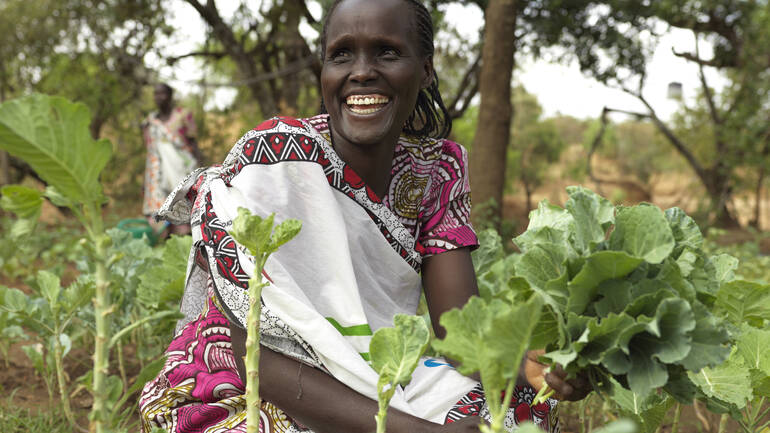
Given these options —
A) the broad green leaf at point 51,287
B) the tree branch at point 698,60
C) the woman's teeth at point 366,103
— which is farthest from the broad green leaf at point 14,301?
the tree branch at point 698,60

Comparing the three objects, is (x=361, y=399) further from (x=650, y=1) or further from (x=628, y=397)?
(x=650, y=1)

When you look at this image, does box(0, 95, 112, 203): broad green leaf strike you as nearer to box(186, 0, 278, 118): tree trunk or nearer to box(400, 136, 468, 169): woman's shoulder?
box(400, 136, 468, 169): woman's shoulder

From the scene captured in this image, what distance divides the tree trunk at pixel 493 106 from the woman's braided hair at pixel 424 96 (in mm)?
2885

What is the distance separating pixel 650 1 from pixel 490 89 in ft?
14.1

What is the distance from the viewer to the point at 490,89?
4.96 m

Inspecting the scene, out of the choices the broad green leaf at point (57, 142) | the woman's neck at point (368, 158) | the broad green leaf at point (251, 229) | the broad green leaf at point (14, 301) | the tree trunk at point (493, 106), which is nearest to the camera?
the broad green leaf at point (57, 142)

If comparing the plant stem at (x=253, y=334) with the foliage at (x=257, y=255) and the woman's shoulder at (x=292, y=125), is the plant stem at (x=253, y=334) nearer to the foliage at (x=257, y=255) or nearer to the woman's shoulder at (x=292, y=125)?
the foliage at (x=257, y=255)

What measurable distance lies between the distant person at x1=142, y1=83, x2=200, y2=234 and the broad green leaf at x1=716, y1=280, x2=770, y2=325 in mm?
5532

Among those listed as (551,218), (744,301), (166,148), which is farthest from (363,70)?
(166,148)

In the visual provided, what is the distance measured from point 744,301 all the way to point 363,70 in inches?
38.9

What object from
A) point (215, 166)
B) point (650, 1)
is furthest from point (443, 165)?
point (650, 1)

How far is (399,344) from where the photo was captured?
926 millimetres

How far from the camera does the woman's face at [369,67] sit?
4.96ft

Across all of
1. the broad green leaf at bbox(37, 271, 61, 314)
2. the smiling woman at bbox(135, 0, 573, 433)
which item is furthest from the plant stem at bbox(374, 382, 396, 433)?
the broad green leaf at bbox(37, 271, 61, 314)
